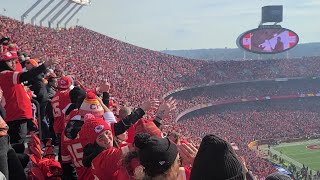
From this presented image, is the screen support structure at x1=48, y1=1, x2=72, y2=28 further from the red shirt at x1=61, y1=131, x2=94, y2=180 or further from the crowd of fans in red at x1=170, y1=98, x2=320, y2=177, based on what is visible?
the red shirt at x1=61, y1=131, x2=94, y2=180

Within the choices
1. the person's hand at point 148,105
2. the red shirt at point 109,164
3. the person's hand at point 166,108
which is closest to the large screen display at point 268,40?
the person's hand at point 148,105

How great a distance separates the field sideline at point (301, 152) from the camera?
33.0m

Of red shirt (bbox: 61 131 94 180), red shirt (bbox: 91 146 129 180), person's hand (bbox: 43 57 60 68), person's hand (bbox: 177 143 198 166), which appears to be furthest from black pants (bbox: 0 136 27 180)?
person's hand (bbox: 43 57 60 68)

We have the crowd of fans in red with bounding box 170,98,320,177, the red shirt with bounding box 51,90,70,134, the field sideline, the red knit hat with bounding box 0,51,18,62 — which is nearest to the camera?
the red knit hat with bounding box 0,51,18,62

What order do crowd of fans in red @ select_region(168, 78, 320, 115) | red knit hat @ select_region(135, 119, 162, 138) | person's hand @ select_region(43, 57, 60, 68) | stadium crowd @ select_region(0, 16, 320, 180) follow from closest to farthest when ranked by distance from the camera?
stadium crowd @ select_region(0, 16, 320, 180) → red knit hat @ select_region(135, 119, 162, 138) → person's hand @ select_region(43, 57, 60, 68) → crowd of fans in red @ select_region(168, 78, 320, 115)

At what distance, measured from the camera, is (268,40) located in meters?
55.2

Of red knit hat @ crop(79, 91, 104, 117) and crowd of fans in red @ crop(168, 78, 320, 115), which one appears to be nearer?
red knit hat @ crop(79, 91, 104, 117)

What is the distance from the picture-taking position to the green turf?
1300 inches

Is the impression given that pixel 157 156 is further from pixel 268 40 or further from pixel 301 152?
pixel 268 40

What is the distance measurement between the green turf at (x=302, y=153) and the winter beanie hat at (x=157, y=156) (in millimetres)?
31159

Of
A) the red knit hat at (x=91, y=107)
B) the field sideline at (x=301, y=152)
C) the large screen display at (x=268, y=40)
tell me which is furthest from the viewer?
the large screen display at (x=268, y=40)

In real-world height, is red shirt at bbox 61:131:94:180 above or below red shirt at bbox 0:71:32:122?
below

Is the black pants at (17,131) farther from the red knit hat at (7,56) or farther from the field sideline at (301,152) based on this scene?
the field sideline at (301,152)

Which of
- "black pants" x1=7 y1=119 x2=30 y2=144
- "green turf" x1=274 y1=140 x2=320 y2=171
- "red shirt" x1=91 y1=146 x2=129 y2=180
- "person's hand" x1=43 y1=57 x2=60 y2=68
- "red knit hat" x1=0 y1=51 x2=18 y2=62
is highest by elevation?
"red knit hat" x1=0 y1=51 x2=18 y2=62
